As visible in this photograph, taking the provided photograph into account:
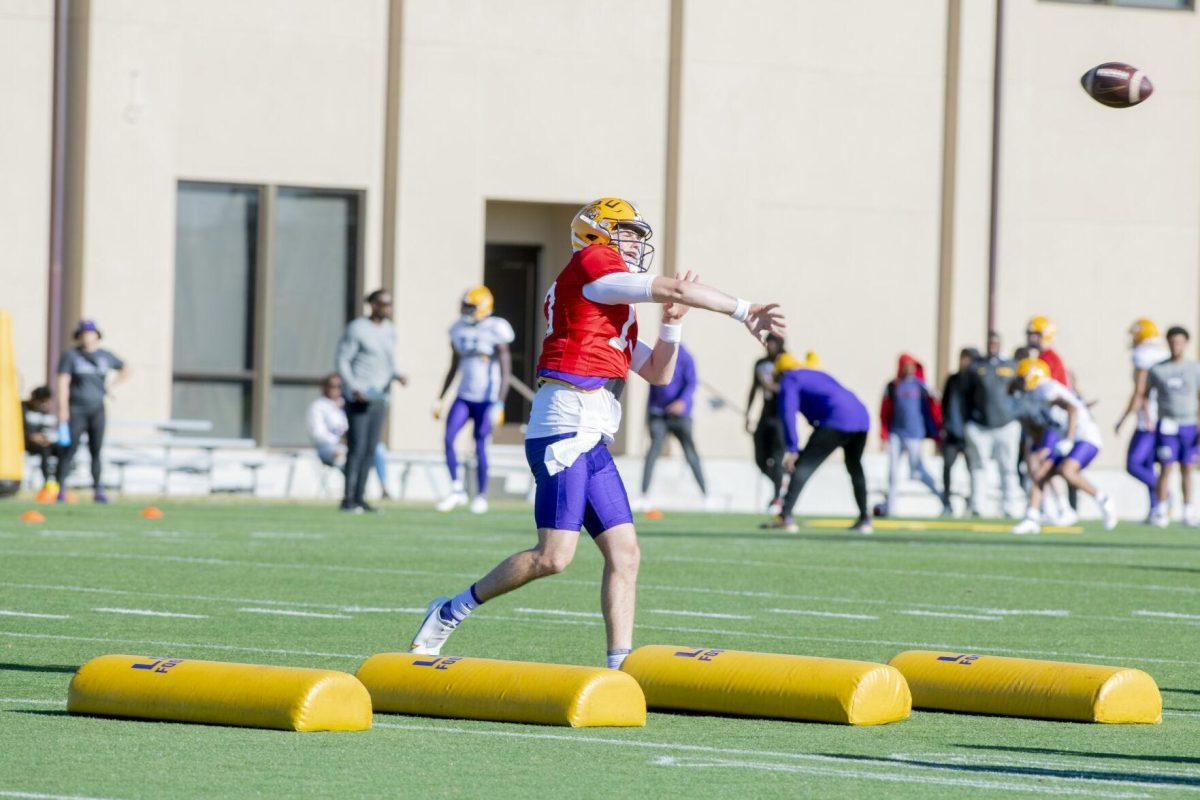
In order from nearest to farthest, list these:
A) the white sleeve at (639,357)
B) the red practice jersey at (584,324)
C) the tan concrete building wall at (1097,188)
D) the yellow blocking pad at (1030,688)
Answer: the yellow blocking pad at (1030,688) < the red practice jersey at (584,324) < the white sleeve at (639,357) < the tan concrete building wall at (1097,188)

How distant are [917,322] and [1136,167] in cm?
381

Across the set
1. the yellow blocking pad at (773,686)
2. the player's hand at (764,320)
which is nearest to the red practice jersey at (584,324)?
the player's hand at (764,320)

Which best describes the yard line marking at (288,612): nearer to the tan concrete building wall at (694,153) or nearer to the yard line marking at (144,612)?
the yard line marking at (144,612)

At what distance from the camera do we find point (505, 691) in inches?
293

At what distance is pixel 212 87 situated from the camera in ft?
87.8

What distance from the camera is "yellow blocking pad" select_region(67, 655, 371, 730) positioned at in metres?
7.07

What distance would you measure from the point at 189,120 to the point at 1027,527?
37.8 ft

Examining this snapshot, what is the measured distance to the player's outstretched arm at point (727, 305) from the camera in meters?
Answer: 7.85

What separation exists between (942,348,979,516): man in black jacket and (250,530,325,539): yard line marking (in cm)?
976

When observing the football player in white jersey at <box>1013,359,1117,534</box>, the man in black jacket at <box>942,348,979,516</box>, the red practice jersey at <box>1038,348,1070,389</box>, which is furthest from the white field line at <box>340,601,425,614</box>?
the man in black jacket at <box>942,348,979,516</box>

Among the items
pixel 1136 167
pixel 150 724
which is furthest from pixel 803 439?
pixel 150 724

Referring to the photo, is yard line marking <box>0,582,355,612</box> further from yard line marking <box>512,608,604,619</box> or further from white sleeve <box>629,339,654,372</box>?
white sleeve <box>629,339,654,372</box>

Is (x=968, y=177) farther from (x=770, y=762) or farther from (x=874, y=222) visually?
(x=770, y=762)

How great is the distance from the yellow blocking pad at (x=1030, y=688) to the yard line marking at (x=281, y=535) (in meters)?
9.48
